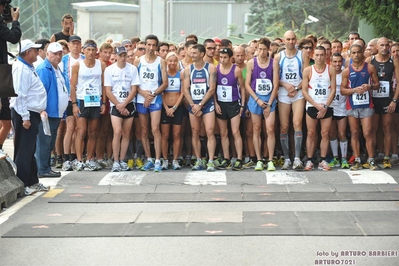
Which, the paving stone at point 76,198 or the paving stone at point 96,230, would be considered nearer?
the paving stone at point 96,230

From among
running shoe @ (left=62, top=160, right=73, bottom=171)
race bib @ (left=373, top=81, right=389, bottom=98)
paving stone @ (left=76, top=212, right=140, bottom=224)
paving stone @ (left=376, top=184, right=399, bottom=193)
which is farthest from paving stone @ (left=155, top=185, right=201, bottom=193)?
race bib @ (left=373, top=81, right=389, bottom=98)

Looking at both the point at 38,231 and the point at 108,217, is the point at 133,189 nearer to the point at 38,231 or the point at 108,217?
the point at 108,217

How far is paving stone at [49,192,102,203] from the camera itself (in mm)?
12359

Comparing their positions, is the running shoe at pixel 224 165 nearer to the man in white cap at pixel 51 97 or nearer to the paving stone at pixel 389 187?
the man in white cap at pixel 51 97

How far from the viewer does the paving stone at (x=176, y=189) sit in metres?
13.2

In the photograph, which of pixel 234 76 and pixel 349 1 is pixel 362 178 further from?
pixel 349 1

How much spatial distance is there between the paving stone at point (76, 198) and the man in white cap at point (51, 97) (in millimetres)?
1575

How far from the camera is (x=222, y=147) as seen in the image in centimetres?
1567

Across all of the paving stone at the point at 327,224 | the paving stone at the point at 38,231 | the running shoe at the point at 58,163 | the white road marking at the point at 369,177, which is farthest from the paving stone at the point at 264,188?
the running shoe at the point at 58,163

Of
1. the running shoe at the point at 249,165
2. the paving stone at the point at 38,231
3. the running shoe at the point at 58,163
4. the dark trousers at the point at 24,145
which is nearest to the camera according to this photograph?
the paving stone at the point at 38,231

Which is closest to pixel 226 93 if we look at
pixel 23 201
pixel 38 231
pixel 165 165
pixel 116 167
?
pixel 165 165

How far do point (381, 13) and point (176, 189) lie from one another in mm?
7143

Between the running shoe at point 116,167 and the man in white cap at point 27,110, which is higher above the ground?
the man in white cap at point 27,110

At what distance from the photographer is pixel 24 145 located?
12812 mm
